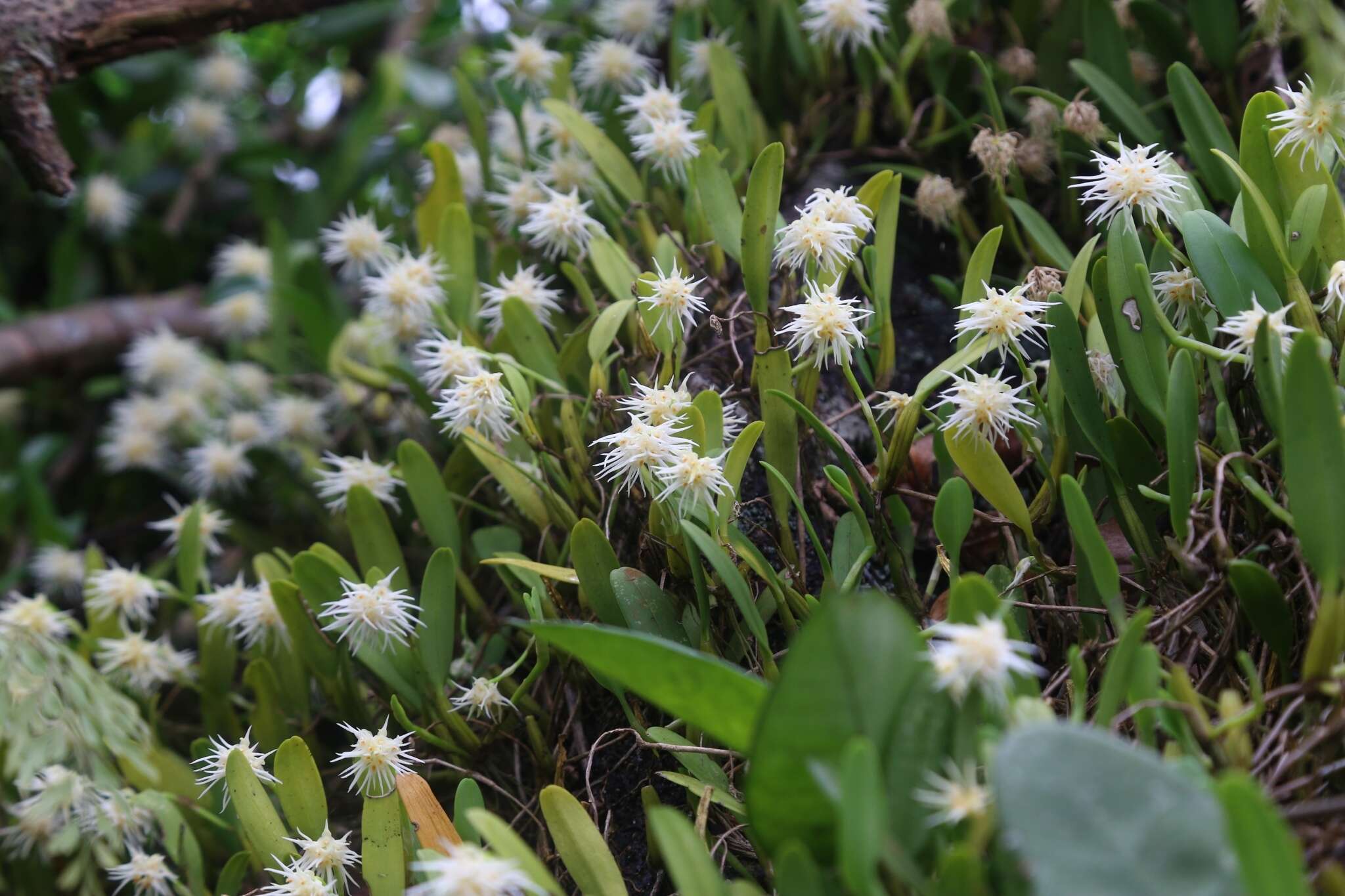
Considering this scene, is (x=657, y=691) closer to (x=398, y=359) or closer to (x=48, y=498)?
(x=398, y=359)

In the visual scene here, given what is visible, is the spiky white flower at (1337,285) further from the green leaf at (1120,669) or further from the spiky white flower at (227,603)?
the spiky white flower at (227,603)

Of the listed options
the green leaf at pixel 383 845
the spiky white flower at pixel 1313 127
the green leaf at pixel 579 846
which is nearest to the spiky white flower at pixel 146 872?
the green leaf at pixel 383 845

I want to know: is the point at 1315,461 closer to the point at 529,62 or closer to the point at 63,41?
the point at 529,62

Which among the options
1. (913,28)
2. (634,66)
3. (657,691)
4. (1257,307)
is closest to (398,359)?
(634,66)

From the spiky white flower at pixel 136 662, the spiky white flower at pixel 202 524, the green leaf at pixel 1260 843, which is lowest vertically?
the spiky white flower at pixel 136 662

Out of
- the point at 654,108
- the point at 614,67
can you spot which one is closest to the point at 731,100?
the point at 654,108

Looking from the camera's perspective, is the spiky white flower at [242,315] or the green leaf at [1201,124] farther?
the spiky white flower at [242,315]
